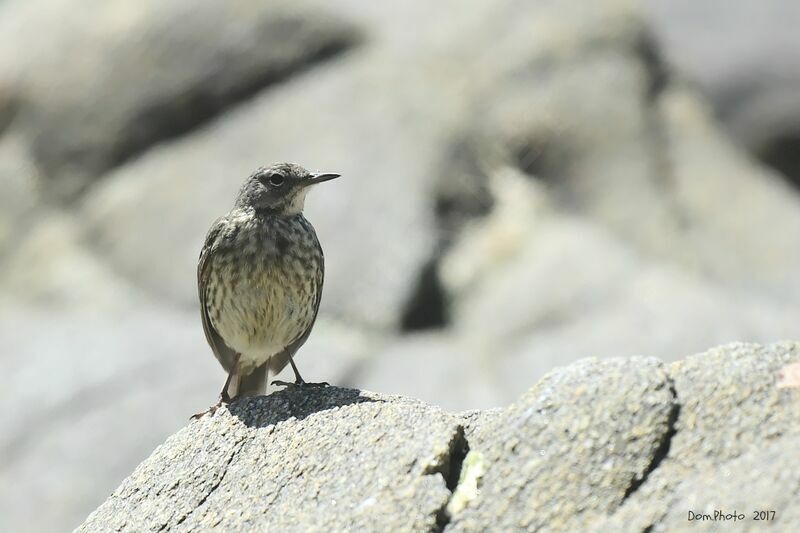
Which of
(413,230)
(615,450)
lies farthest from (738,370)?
(413,230)

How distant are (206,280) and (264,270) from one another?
58 cm

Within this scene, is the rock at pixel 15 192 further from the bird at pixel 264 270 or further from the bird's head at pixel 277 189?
the bird's head at pixel 277 189

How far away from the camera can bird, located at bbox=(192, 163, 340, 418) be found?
23.7ft

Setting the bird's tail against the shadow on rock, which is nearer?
the shadow on rock

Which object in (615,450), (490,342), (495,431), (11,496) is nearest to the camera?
(615,450)

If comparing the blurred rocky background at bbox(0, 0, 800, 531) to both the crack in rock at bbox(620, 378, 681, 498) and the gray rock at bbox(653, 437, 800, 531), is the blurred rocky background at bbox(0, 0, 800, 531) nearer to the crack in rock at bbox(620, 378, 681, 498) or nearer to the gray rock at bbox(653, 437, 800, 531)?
the crack in rock at bbox(620, 378, 681, 498)

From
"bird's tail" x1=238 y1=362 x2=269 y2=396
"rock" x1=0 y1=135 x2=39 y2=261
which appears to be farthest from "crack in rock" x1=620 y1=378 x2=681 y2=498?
"rock" x1=0 y1=135 x2=39 y2=261

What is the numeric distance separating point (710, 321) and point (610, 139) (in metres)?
3.20

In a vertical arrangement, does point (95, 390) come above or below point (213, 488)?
above

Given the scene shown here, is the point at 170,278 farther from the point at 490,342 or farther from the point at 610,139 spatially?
the point at 610,139

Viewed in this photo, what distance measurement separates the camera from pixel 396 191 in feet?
49.0

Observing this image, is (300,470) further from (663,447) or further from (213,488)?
(663,447)

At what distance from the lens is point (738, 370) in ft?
16.2

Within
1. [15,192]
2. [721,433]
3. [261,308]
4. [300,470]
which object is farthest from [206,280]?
[15,192]
